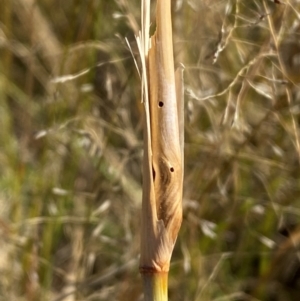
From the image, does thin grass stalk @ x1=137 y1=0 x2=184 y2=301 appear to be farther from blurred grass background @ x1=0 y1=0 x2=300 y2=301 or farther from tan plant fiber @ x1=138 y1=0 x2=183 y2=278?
blurred grass background @ x1=0 y1=0 x2=300 y2=301

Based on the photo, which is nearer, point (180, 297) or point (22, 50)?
point (180, 297)

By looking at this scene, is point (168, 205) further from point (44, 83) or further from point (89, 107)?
point (44, 83)

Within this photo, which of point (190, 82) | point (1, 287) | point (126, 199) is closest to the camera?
point (190, 82)

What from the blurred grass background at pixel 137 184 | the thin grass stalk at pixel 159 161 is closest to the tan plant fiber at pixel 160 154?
the thin grass stalk at pixel 159 161

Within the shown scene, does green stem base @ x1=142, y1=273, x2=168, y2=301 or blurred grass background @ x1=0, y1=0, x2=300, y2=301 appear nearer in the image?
green stem base @ x1=142, y1=273, x2=168, y2=301

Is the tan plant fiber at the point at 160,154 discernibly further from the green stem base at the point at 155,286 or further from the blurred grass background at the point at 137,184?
the blurred grass background at the point at 137,184

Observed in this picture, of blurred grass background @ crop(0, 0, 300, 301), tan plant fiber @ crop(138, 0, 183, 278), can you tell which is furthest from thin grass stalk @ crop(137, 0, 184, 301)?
blurred grass background @ crop(0, 0, 300, 301)

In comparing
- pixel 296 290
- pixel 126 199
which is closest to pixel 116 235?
pixel 126 199
